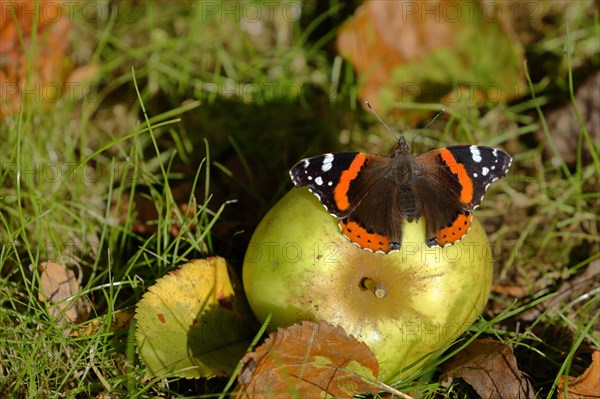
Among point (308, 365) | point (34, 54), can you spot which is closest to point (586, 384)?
point (308, 365)

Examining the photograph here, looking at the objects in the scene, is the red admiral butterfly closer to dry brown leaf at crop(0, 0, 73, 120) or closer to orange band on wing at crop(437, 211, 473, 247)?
orange band on wing at crop(437, 211, 473, 247)

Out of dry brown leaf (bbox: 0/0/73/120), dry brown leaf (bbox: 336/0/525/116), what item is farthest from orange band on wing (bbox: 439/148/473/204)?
dry brown leaf (bbox: 0/0/73/120)

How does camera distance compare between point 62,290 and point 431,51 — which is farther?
point 431,51

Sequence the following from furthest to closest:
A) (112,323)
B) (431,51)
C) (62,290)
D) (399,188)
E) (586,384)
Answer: (431,51)
(62,290)
(112,323)
(586,384)
(399,188)

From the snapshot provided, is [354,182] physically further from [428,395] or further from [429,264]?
[428,395]

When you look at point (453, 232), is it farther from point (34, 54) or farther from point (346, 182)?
point (34, 54)

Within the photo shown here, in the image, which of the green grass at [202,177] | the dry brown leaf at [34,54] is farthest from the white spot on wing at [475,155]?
the dry brown leaf at [34,54]

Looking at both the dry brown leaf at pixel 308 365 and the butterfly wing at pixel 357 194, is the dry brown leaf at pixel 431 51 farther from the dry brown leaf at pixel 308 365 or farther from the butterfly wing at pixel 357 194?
the dry brown leaf at pixel 308 365
